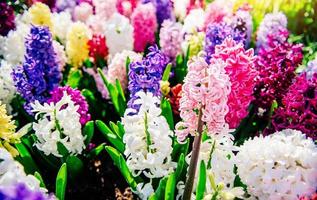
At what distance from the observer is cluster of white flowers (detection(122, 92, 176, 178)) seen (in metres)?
2.98

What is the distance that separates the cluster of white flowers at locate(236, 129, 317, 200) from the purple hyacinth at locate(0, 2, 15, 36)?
281 centimetres

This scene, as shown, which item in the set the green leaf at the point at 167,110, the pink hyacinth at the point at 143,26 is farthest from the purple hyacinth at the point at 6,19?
the green leaf at the point at 167,110

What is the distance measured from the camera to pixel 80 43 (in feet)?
14.9

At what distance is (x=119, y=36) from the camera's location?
460cm

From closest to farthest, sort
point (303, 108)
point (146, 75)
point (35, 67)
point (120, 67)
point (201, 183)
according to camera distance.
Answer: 1. point (201, 183)
2. point (303, 108)
3. point (146, 75)
4. point (35, 67)
5. point (120, 67)

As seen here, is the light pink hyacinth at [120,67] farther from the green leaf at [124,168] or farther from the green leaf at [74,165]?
the green leaf at [124,168]

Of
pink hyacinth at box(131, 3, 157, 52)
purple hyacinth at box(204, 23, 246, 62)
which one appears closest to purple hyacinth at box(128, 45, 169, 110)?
purple hyacinth at box(204, 23, 246, 62)

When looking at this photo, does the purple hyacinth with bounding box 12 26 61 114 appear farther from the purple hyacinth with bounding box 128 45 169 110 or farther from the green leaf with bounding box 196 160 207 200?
the green leaf with bounding box 196 160 207 200

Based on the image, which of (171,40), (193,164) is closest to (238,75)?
(193,164)

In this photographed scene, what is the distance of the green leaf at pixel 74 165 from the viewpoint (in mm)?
3404

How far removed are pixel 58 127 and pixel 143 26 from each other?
1.77 metres

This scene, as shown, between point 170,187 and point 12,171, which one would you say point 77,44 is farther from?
point 12,171

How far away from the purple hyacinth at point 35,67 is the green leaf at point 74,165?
21.3 inches

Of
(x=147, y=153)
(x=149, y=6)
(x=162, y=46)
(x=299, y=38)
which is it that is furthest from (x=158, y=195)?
(x=299, y=38)
